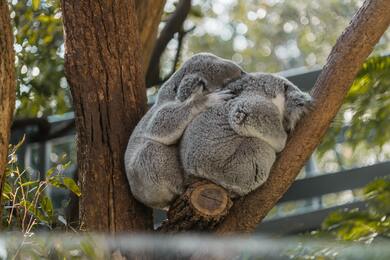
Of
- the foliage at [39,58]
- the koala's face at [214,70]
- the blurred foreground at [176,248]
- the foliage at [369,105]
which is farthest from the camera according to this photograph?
the foliage at [39,58]

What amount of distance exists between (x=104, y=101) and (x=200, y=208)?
73 cm

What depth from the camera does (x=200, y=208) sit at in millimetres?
3027

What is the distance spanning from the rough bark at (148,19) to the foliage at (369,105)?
130cm

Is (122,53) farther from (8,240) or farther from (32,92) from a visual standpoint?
(32,92)

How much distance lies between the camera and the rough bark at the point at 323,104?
301cm

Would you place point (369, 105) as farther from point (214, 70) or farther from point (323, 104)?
point (323, 104)

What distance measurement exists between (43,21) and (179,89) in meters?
2.01

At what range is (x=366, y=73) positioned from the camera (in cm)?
451

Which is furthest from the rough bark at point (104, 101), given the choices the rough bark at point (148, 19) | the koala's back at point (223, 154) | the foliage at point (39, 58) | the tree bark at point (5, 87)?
the foliage at point (39, 58)

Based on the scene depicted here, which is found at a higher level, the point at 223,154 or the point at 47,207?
the point at 223,154

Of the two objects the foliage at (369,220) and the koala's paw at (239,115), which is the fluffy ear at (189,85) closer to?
the koala's paw at (239,115)

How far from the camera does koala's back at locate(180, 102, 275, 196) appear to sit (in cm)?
320

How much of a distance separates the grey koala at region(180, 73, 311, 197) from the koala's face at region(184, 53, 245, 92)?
0.68 ft

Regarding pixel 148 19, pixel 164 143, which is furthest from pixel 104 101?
pixel 148 19
